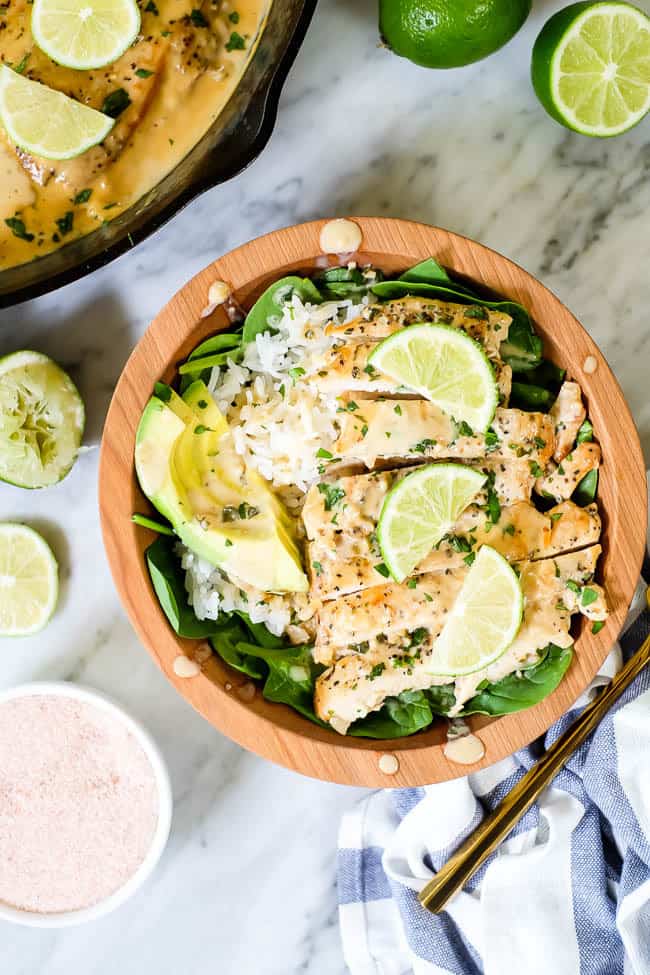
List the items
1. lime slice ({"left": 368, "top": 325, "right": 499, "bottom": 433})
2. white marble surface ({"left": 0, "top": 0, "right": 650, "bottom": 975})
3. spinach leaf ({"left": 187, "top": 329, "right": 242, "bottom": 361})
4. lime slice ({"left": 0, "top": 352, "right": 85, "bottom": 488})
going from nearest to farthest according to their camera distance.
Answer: lime slice ({"left": 368, "top": 325, "right": 499, "bottom": 433})
spinach leaf ({"left": 187, "top": 329, "right": 242, "bottom": 361})
lime slice ({"left": 0, "top": 352, "right": 85, "bottom": 488})
white marble surface ({"left": 0, "top": 0, "right": 650, "bottom": 975})

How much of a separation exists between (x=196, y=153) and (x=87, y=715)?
147cm

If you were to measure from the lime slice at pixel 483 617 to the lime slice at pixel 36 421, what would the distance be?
3.59ft

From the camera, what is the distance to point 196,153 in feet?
7.23

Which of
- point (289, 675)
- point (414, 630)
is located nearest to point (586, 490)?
point (414, 630)

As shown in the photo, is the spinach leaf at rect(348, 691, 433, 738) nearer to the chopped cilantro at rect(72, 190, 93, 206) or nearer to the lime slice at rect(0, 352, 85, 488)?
the lime slice at rect(0, 352, 85, 488)

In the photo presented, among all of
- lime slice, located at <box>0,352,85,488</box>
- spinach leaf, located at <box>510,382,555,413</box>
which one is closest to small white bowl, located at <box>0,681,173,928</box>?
lime slice, located at <box>0,352,85,488</box>

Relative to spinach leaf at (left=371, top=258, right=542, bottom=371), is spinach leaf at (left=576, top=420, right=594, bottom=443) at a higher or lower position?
lower

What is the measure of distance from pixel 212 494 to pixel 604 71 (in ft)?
4.54

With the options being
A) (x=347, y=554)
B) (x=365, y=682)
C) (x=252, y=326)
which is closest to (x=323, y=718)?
(x=365, y=682)

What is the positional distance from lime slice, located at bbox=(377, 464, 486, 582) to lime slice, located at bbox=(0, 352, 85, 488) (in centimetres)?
92

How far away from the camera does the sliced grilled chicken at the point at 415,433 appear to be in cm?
205

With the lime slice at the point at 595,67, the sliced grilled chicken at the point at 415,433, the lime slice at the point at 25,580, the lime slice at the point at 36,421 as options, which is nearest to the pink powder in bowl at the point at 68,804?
the lime slice at the point at 25,580

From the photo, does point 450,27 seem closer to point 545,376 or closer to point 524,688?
point 545,376

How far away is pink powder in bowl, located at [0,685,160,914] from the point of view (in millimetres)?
2578
